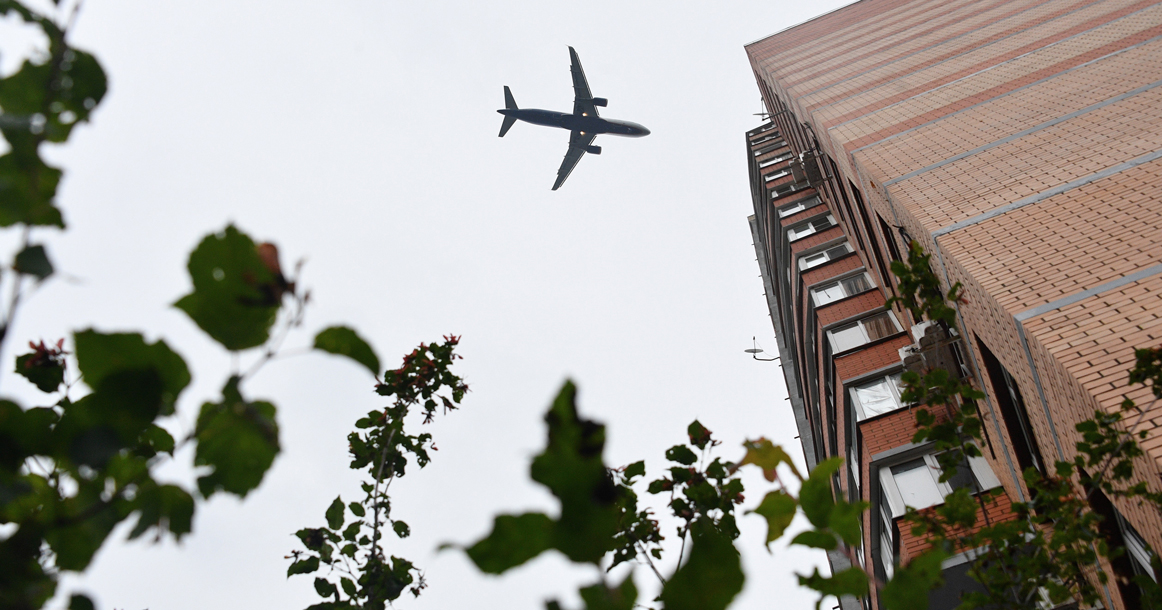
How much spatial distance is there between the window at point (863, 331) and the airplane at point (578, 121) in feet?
76.4

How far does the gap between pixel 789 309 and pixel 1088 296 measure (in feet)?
61.7

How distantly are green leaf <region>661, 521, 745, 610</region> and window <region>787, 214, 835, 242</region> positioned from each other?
21.2 meters

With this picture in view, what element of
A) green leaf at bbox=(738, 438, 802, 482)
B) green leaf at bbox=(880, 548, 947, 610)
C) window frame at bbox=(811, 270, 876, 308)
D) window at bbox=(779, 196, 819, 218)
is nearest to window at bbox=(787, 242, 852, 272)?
window frame at bbox=(811, 270, 876, 308)

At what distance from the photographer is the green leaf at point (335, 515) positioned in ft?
12.3

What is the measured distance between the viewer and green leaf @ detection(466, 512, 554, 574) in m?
0.71

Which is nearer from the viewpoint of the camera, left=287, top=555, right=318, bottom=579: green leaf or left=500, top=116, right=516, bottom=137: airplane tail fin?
left=287, top=555, right=318, bottom=579: green leaf

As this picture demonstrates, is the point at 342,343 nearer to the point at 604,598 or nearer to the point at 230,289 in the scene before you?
the point at 230,289

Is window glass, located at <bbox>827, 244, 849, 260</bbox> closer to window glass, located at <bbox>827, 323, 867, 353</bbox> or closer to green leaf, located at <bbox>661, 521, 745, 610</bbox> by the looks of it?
window glass, located at <bbox>827, 323, 867, 353</bbox>

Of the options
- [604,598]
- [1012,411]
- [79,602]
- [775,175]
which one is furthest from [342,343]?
[775,175]

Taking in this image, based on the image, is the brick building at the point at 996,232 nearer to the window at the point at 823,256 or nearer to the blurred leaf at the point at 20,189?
the window at the point at 823,256

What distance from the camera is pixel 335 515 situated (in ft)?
12.3

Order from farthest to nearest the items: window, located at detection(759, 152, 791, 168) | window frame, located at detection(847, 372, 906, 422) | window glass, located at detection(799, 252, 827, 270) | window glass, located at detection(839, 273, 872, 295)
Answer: window, located at detection(759, 152, 791, 168) < window glass, located at detection(799, 252, 827, 270) < window glass, located at detection(839, 273, 872, 295) < window frame, located at detection(847, 372, 906, 422)

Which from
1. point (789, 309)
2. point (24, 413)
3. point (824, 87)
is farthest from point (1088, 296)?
point (789, 309)

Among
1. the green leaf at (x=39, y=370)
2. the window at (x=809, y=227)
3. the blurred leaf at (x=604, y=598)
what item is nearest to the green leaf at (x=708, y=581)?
the blurred leaf at (x=604, y=598)
